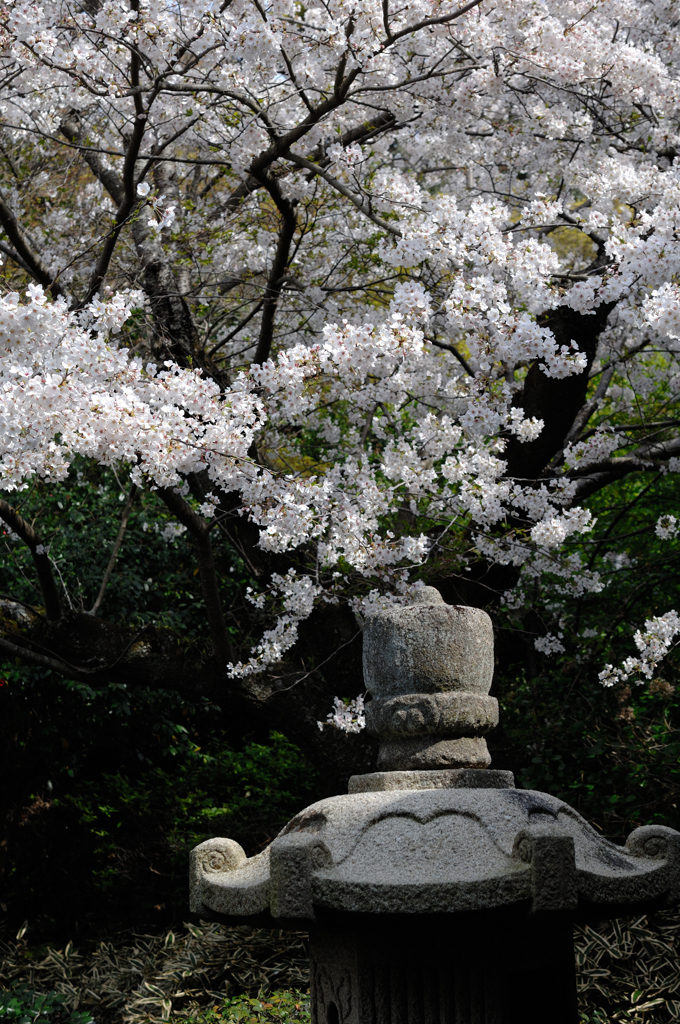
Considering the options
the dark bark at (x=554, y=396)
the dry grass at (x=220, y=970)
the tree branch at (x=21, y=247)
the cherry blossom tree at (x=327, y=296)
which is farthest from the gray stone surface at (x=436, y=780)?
the dark bark at (x=554, y=396)

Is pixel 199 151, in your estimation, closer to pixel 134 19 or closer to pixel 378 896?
pixel 134 19

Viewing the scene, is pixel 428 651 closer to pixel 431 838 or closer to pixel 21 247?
pixel 431 838

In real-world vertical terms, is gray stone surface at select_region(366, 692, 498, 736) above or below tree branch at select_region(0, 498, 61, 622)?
below

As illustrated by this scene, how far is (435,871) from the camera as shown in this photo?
2262 mm

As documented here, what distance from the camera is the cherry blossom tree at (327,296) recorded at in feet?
14.4

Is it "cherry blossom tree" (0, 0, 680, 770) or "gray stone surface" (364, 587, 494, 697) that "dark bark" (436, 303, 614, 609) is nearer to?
"cherry blossom tree" (0, 0, 680, 770)

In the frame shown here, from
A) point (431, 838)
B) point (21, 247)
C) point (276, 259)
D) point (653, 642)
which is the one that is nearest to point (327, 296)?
point (276, 259)

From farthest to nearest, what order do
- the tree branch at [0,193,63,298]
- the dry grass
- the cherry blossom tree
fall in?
the dry grass, the tree branch at [0,193,63,298], the cherry blossom tree

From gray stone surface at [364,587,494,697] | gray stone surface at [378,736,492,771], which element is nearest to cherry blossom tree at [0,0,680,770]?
gray stone surface at [364,587,494,697]

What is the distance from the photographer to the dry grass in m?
5.04

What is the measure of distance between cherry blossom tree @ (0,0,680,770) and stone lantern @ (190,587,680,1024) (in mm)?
1818

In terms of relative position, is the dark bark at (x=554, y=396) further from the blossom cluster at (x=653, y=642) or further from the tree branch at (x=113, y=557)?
the tree branch at (x=113, y=557)

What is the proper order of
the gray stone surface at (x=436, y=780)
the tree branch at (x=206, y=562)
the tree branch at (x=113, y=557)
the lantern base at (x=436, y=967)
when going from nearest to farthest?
the lantern base at (x=436, y=967) → the gray stone surface at (x=436, y=780) → the tree branch at (x=206, y=562) → the tree branch at (x=113, y=557)

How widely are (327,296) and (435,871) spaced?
538 cm
